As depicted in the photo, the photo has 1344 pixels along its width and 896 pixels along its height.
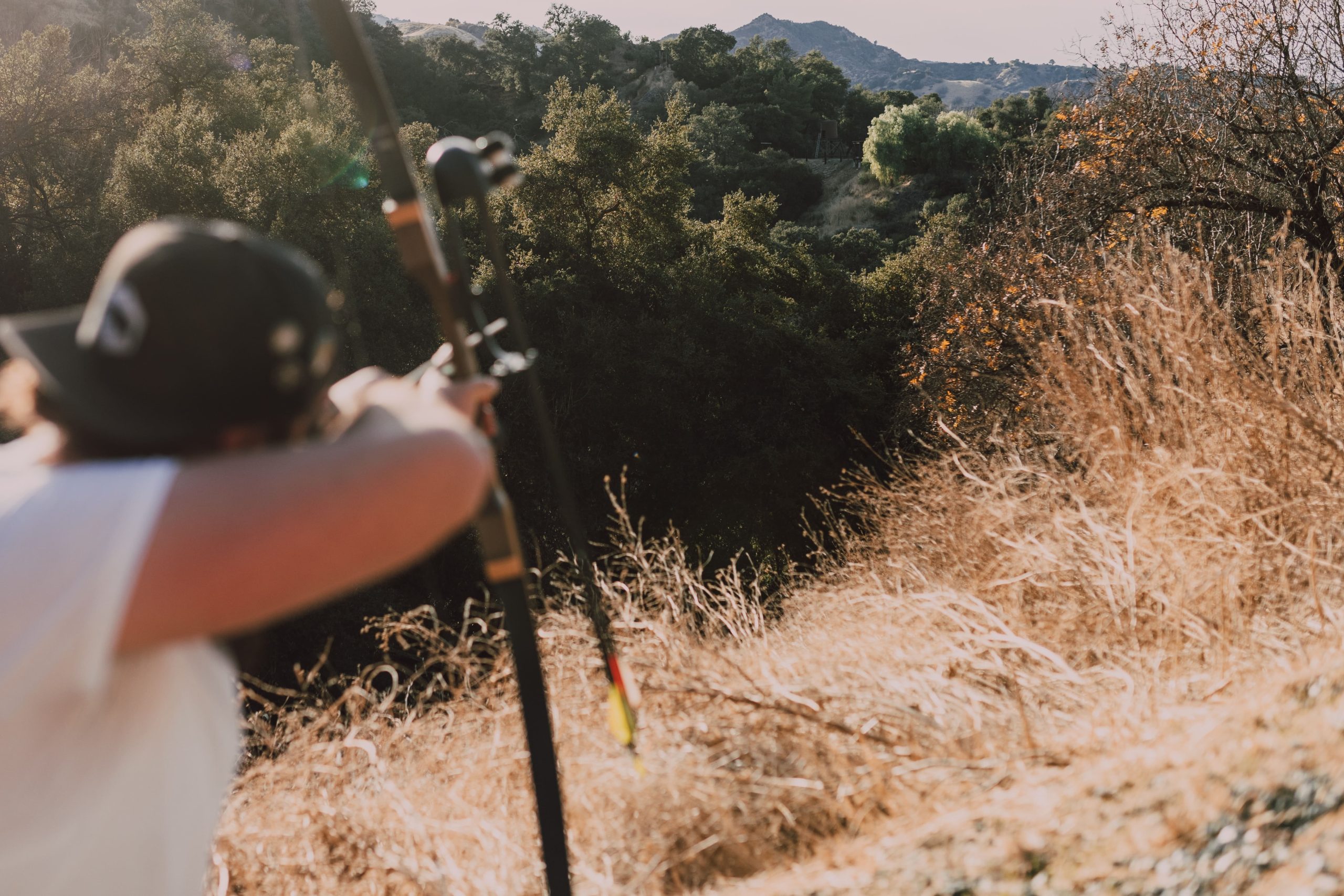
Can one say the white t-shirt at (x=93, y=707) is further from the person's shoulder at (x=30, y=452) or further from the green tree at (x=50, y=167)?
the green tree at (x=50, y=167)

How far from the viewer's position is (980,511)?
464 centimetres

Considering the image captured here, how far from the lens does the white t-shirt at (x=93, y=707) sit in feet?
2.24

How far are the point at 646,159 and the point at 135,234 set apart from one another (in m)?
17.6

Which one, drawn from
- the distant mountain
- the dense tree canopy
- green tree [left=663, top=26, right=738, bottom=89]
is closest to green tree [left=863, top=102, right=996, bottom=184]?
green tree [left=663, top=26, right=738, bottom=89]

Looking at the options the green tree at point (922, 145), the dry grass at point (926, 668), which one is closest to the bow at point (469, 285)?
the dry grass at point (926, 668)

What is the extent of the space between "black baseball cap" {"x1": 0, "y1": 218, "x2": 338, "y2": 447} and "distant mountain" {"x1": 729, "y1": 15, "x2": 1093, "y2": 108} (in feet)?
493

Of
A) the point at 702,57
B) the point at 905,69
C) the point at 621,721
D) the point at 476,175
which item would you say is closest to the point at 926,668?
the point at 621,721

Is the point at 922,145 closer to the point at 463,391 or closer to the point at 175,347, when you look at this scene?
the point at 463,391

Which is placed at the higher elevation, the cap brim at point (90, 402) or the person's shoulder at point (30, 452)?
the cap brim at point (90, 402)

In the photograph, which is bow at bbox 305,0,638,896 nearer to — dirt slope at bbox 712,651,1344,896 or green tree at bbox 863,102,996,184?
dirt slope at bbox 712,651,1344,896

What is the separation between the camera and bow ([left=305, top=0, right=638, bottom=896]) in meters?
1.48

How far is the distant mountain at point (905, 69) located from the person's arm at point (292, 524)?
150 metres

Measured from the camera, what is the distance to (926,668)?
10.7ft

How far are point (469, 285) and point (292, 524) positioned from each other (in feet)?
3.10
